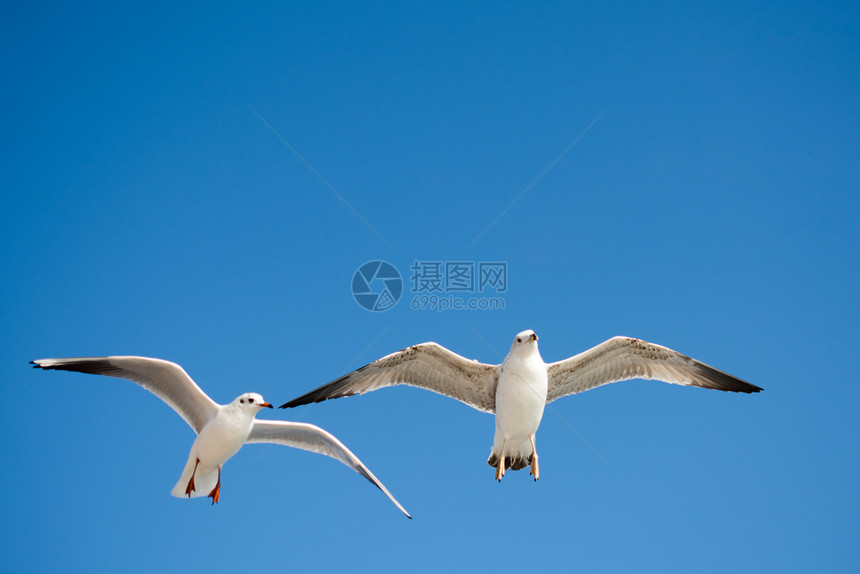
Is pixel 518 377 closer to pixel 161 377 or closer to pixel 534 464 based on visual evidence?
pixel 534 464

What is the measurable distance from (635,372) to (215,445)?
711 cm

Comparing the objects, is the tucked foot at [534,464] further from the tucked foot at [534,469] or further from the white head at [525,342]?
the white head at [525,342]

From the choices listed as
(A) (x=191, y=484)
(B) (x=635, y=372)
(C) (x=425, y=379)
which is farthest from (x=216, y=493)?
(B) (x=635, y=372)

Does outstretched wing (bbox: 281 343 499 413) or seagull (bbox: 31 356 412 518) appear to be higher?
outstretched wing (bbox: 281 343 499 413)

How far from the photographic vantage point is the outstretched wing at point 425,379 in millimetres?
12031

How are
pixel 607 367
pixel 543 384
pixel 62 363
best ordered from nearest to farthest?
pixel 62 363
pixel 543 384
pixel 607 367

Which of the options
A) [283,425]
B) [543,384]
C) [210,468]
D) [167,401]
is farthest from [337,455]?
[543,384]

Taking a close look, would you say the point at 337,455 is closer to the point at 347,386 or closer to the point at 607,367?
the point at 347,386

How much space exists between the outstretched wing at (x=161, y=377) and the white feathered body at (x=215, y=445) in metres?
0.51

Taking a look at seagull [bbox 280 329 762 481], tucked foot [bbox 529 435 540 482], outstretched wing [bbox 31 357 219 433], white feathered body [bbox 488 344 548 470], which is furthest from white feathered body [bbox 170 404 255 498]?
tucked foot [bbox 529 435 540 482]

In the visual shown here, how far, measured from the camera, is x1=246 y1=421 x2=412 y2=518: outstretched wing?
11.6 meters

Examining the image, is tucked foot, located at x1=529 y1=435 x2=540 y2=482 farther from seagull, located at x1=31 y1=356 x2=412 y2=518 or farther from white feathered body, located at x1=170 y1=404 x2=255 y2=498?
white feathered body, located at x1=170 y1=404 x2=255 y2=498

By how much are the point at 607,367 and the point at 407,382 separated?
3.53 metres

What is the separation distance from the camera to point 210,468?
425 inches
